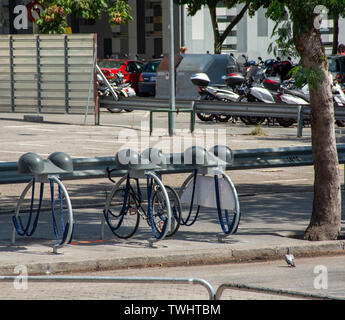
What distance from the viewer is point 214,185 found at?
9578 mm

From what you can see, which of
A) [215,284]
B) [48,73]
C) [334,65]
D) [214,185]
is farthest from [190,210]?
[334,65]

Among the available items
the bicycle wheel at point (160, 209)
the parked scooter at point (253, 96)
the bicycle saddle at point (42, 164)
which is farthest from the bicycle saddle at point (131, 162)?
the parked scooter at point (253, 96)

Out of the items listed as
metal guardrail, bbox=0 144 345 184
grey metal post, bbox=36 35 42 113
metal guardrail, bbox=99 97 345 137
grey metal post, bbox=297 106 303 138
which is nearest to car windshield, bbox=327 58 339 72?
metal guardrail, bbox=99 97 345 137

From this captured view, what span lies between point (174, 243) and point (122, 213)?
0.75m

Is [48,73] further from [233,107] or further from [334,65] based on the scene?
[334,65]

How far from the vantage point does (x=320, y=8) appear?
30.3 feet

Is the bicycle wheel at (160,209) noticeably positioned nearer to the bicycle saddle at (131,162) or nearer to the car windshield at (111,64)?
the bicycle saddle at (131,162)

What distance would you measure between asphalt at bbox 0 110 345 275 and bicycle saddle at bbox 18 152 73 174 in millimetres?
826

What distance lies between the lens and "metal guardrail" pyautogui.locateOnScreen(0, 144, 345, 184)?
1080cm

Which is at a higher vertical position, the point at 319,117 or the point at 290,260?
the point at 319,117

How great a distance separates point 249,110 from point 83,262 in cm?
1618

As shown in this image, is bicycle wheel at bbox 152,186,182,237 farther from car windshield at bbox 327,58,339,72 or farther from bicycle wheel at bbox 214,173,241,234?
car windshield at bbox 327,58,339,72
